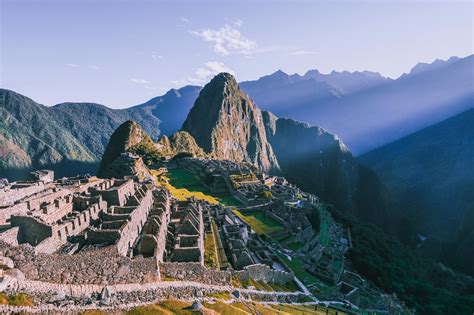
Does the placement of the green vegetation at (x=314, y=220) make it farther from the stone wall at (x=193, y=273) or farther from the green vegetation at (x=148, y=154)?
the green vegetation at (x=148, y=154)

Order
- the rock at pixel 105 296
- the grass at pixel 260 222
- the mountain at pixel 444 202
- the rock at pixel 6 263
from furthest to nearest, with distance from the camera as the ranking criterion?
the mountain at pixel 444 202
the grass at pixel 260 222
the rock at pixel 105 296
the rock at pixel 6 263

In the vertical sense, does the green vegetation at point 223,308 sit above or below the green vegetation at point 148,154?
below

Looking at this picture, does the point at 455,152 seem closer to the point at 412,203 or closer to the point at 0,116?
the point at 412,203

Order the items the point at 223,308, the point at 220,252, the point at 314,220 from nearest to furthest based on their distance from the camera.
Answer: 1. the point at 223,308
2. the point at 220,252
3. the point at 314,220

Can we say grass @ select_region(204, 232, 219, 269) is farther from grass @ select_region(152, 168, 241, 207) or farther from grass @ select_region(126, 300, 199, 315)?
grass @ select_region(152, 168, 241, 207)

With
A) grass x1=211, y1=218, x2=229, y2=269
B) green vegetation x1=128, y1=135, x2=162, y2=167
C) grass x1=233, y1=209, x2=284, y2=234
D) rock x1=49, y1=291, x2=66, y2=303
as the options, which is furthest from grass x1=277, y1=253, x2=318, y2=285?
green vegetation x1=128, y1=135, x2=162, y2=167

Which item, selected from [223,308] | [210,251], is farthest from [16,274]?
[210,251]

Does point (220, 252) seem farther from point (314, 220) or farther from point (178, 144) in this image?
point (178, 144)

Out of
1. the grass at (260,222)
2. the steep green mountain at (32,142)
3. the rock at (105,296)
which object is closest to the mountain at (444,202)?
the grass at (260,222)
